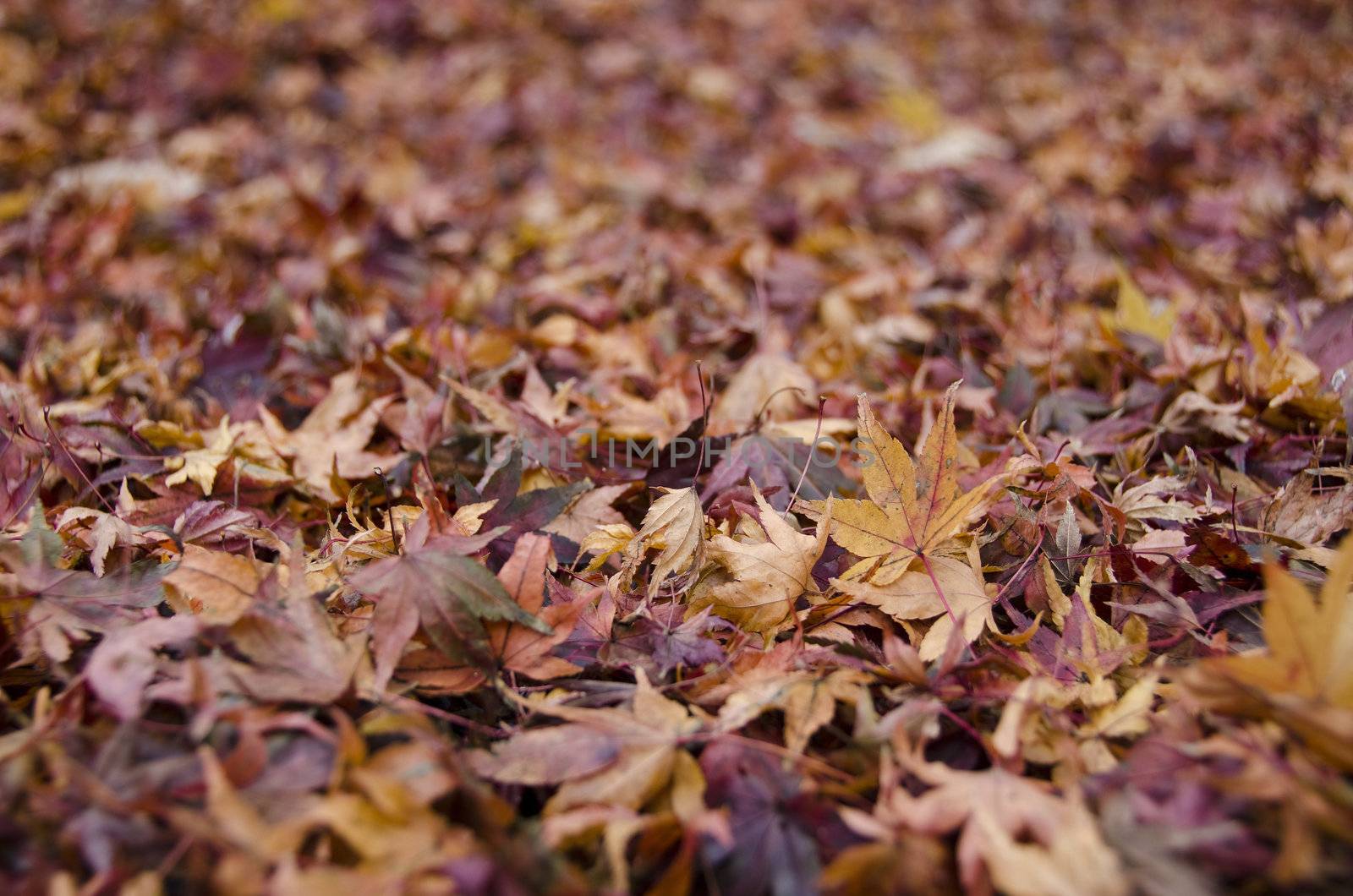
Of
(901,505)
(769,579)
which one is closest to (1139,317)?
(901,505)

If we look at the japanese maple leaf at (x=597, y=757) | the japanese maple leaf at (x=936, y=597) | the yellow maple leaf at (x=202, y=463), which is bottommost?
the japanese maple leaf at (x=597, y=757)

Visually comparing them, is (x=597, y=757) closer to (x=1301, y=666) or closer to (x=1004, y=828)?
(x=1004, y=828)

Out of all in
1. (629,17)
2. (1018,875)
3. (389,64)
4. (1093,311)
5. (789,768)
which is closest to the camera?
(1018,875)

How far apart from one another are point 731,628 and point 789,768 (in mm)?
196

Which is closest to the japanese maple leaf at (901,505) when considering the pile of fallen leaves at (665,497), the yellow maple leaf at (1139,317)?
the pile of fallen leaves at (665,497)

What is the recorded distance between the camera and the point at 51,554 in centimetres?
87

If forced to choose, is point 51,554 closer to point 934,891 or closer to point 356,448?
point 356,448

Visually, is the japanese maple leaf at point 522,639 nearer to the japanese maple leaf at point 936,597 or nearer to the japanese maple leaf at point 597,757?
the japanese maple leaf at point 597,757

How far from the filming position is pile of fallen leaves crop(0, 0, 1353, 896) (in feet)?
2.26

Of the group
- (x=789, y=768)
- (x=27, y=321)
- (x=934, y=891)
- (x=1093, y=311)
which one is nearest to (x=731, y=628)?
(x=789, y=768)

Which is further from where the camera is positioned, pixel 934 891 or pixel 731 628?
pixel 731 628

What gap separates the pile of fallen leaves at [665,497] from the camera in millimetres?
688

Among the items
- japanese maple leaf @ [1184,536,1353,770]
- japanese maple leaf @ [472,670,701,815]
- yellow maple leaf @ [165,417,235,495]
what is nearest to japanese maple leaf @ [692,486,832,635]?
japanese maple leaf @ [472,670,701,815]

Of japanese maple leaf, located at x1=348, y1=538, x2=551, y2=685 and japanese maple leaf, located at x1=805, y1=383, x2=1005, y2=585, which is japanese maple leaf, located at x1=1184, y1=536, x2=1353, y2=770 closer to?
japanese maple leaf, located at x1=805, y1=383, x2=1005, y2=585
